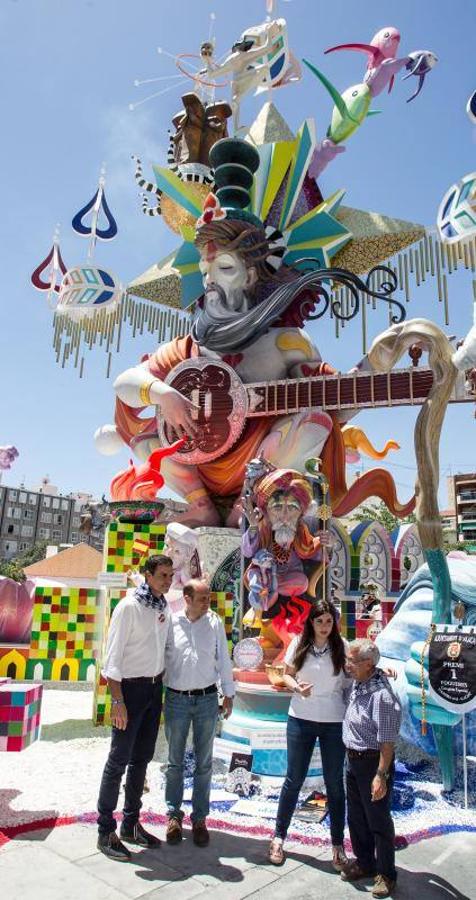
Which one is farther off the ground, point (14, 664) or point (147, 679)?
point (147, 679)

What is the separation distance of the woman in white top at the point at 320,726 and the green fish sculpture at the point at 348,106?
8.65 m

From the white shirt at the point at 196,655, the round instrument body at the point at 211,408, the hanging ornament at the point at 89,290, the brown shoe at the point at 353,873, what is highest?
the hanging ornament at the point at 89,290

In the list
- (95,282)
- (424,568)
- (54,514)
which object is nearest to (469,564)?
(424,568)

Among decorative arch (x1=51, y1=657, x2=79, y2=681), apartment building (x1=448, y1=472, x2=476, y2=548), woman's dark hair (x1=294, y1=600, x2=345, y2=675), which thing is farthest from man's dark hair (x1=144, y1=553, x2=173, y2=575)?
apartment building (x1=448, y1=472, x2=476, y2=548)

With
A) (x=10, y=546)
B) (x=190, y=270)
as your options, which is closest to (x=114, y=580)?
(x=190, y=270)

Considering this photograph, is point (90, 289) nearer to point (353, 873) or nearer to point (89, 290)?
point (89, 290)

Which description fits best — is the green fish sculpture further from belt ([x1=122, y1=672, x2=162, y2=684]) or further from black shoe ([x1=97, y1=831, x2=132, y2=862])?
black shoe ([x1=97, y1=831, x2=132, y2=862])

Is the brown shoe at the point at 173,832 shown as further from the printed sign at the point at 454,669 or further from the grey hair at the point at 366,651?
the printed sign at the point at 454,669

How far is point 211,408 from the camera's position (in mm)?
8188

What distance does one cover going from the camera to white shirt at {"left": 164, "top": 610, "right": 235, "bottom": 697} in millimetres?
3211

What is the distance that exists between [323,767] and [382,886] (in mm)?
508

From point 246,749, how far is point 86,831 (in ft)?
4.25

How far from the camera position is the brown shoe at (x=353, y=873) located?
279 cm

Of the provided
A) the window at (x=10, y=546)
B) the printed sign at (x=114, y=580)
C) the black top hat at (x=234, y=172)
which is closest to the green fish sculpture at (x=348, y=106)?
the black top hat at (x=234, y=172)
